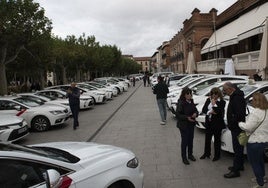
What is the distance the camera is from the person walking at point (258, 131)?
5285 mm

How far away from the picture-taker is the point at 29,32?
2000 cm

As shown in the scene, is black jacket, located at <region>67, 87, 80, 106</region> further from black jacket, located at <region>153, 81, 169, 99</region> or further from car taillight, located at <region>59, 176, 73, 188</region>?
car taillight, located at <region>59, 176, 73, 188</region>

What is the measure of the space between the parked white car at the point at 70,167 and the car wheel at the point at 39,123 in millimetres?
8213

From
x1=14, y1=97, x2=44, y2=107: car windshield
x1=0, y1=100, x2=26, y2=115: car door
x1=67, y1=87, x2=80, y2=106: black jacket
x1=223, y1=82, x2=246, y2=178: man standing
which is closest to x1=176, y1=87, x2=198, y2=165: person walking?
x1=223, y1=82, x2=246, y2=178: man standing

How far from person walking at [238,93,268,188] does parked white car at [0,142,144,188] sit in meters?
1.91

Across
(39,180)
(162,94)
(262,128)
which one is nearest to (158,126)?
(162,94)

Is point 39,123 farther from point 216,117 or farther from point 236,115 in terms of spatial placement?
point 236,115

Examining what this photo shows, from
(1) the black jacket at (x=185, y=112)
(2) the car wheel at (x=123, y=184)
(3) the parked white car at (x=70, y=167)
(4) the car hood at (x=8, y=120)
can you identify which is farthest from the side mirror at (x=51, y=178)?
(4) the car hood at (x=8, y=120)

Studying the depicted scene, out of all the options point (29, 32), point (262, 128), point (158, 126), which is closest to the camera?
point (262, 128)

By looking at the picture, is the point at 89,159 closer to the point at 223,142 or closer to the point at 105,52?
the point at 223,142

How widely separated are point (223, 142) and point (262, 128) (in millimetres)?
2028

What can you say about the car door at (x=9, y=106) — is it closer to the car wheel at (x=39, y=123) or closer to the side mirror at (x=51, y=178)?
the car wheel at (x=39, y=123)

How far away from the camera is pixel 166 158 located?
7.68 m

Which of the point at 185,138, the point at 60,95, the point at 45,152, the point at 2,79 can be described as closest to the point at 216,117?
the point at 185,138
